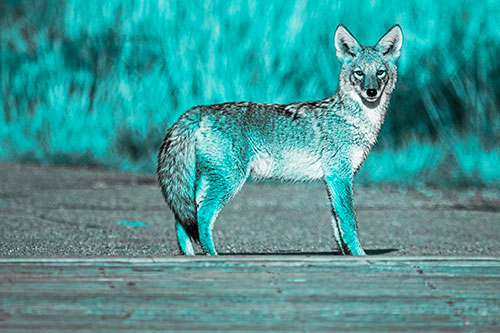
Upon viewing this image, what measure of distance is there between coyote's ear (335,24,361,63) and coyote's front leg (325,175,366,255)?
1.94ft

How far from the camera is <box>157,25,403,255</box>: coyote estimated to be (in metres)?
3.06

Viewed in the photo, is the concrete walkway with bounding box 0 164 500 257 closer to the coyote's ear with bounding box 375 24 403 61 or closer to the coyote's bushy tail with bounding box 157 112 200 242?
the coyote's bushy tail with bounding box 157 112 200 242

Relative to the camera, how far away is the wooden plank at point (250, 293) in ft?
7.62

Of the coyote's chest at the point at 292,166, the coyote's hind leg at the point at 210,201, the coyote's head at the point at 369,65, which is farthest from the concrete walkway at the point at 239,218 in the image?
the coyote's head at the point at 369,65

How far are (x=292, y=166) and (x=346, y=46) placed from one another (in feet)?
2.13

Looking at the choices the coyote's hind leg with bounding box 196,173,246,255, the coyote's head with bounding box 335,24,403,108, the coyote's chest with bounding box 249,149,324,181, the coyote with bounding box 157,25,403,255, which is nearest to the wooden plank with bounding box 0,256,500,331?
the coyote's hind leg with bounding box 196,173,246,255

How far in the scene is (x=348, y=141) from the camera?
3.21m

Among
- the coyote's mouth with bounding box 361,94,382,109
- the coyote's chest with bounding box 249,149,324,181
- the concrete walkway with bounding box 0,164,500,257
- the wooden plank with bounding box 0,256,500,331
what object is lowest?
the concrete walkway with bounding box 0,164,500,257

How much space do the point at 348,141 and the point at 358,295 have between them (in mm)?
989

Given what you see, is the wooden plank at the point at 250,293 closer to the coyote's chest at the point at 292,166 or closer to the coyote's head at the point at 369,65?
the coyote's chest at the point at 292,166

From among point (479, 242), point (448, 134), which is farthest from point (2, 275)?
point (448, 134)

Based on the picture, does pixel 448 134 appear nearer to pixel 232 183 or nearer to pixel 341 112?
pixel 341 112

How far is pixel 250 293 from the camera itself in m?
2.43

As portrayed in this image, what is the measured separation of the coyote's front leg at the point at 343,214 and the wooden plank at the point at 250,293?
538 millimetres
